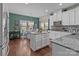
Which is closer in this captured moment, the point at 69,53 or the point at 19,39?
the point at 69,53

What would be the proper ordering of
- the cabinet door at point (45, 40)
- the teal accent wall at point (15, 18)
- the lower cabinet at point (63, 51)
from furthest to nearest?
the cabinet door at point (45, 40)
the teal accent wall at point (15, 18)
the lower cabinet at point (63, 51)

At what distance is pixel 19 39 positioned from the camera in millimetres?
2469

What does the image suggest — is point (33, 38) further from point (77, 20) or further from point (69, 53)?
point (69, 53)

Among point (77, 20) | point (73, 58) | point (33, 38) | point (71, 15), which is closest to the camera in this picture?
point (73, 58)

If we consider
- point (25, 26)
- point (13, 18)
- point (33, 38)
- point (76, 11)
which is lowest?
point (33, 38)

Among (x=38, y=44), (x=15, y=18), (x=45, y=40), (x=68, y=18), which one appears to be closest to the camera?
(x=15, y=18)

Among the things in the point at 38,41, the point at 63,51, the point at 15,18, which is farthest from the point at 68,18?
the point at 63,51

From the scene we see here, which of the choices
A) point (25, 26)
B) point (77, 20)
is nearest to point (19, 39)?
point (25, 26)

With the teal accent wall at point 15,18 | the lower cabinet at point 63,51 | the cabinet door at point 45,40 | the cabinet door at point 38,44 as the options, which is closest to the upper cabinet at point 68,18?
the cabinet door at point 45,40

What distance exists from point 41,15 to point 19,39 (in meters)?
0.83

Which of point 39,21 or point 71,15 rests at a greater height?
point 71,15

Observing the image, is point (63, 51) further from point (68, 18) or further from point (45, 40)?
point (68, 18)

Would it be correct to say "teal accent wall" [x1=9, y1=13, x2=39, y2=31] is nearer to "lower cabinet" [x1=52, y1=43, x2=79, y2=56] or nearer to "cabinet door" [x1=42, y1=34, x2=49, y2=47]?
"lower cabinet" [x1=52, y1=43, x2=79, y2=56]

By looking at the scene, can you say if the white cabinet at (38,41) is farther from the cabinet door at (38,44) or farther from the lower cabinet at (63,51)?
the lower cabinet at (63,51)
